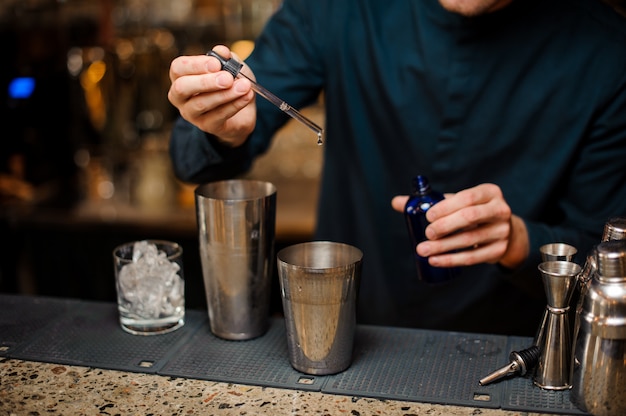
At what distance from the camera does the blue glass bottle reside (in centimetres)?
140

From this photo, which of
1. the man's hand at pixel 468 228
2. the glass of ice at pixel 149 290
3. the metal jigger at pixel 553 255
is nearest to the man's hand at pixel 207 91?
the glass of ice at pixel 149 290

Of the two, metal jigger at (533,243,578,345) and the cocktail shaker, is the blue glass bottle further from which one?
the cocktail shaker

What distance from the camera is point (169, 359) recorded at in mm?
1294

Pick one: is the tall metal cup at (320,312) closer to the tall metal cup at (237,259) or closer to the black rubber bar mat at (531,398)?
the tall metal cup at (237,259)

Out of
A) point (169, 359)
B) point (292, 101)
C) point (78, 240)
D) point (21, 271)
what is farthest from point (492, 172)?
point (21, 271)

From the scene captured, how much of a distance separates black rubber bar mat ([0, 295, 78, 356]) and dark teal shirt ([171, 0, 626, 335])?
39cm

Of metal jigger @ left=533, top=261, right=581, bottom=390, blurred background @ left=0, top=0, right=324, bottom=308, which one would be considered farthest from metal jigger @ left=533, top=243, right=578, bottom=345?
blurred background @ left=0, top=0, right=324, bottom=308

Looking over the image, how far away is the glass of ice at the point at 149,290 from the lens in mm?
1373

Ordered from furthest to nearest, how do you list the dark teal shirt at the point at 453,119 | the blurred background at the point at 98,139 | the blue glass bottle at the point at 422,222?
the blurred background at the point at 98,139 < the dark teal shirt at the point at 453,119 < the blue glass bottle at the point at 422,222

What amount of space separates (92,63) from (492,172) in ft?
6.57

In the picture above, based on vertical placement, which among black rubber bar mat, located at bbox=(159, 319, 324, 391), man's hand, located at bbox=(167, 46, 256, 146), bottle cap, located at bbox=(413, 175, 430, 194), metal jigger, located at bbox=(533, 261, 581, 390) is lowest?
black rubber bar mat, located at bbox=(159, 319, 324, 391)

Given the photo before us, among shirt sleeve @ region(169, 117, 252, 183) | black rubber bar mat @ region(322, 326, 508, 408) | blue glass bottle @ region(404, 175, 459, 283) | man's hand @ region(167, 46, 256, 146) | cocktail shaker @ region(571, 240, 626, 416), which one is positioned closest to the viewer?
cocktail shaker @ region(571, 240, 626, 416)

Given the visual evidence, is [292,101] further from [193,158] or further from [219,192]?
[219,192]

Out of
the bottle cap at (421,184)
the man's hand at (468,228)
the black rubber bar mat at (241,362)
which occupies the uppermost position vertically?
the bottle cap at (421,184)
